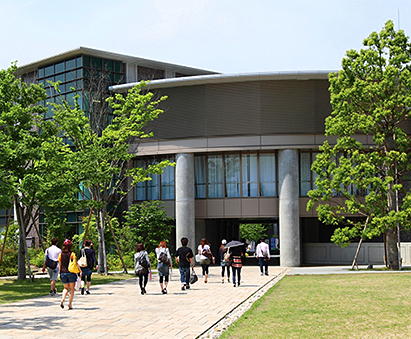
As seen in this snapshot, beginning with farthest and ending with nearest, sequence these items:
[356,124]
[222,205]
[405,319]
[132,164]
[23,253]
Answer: [132,164], [222,205], [356,124], [23,253], [405,319]

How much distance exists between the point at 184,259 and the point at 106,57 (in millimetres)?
24685

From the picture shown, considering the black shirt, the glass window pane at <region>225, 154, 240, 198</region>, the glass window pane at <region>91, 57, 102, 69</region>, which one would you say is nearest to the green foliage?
the glass window pane at <region>225, 154, 240, 198</region>

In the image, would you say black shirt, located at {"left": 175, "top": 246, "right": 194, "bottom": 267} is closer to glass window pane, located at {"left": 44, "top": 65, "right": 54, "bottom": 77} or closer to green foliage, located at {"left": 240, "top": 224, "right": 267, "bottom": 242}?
glass window pane, located at {"left": 44, "top": 65, "right": 54, "bottom": 77}

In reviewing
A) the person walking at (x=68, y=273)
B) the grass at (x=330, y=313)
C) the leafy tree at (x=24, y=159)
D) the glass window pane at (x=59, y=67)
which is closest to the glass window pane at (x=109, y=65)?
the glass window pane at (x=59, y=67)

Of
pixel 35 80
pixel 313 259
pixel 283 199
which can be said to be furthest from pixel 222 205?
pixel 35 80

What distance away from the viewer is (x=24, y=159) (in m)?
23.0

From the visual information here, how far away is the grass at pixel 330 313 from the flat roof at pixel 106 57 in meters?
25.2

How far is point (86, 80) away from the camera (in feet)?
129

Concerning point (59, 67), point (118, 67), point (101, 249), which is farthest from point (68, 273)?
point (59, 67)

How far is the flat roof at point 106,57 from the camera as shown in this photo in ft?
131

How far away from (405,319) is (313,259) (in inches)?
988

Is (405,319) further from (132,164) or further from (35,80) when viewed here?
(35,80)

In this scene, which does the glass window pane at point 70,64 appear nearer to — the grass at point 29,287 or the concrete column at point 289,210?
the concrete column at point 289,210

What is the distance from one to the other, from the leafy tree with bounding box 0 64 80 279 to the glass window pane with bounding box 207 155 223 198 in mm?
12981
